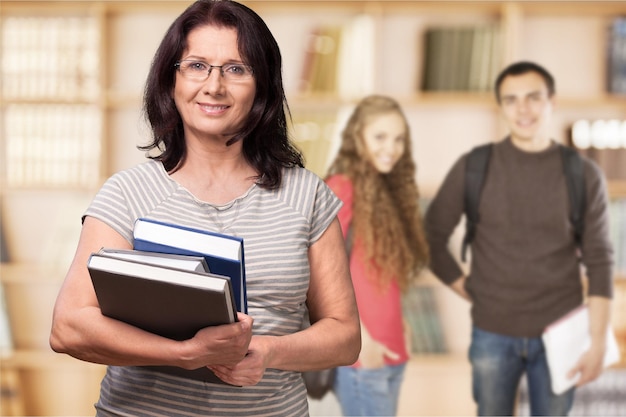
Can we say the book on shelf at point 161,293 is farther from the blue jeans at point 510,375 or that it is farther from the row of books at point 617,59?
the row of books at point 617,59

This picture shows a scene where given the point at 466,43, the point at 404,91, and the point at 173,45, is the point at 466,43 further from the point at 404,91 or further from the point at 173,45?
the point at 173,45

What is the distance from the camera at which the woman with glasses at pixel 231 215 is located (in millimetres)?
1312

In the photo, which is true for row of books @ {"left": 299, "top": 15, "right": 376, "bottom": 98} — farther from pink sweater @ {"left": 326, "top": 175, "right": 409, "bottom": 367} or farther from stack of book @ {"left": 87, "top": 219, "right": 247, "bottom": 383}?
stack of book @ {"left": 87, "top": 219, "right": 247, "bottom": 383}

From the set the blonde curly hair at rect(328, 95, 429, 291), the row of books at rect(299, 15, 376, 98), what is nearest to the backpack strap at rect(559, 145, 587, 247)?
the blonde curly hair at rect(328, 95, 429, 291)

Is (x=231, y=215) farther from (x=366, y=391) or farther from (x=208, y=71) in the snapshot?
(x=366, y=391)

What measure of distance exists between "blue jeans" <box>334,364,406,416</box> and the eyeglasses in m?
1.88

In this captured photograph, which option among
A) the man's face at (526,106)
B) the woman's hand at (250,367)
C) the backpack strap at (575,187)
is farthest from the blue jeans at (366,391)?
the woman's hand at (250,367)

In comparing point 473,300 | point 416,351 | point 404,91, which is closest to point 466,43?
point 404,91

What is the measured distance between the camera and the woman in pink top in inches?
122

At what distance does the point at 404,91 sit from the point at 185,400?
97.8 inches

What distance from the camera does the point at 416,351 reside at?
342 centimetres

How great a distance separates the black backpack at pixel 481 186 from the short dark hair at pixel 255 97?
5.85 feet

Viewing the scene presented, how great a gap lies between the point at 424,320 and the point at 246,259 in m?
2.14

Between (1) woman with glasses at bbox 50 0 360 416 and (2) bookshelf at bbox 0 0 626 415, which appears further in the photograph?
(2) bookshelf at bbox 0 0 626 415
